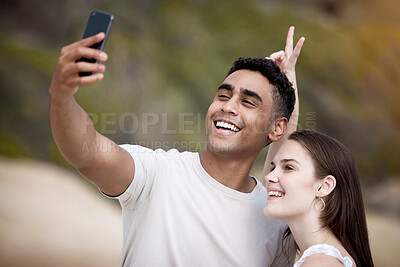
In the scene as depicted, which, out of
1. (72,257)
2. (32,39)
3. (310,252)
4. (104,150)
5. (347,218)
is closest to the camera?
(104,150)

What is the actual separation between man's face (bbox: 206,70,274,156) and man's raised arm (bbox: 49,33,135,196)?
0.45m

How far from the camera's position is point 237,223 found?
1.96m

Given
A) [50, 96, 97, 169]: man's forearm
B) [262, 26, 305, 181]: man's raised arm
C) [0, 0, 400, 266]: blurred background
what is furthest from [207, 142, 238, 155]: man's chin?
[0, 0, 400, 266]: blurred background

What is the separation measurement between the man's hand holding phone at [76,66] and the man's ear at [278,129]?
1046mm

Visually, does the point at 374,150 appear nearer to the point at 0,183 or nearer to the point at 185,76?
the point at 185,76

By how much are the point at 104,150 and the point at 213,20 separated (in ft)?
12.8

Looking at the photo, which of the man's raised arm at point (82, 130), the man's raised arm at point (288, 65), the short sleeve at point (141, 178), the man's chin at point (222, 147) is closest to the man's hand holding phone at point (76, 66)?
the man's raised arm at point (82, 130)

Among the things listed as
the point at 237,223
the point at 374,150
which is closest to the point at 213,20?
the point at 374,150

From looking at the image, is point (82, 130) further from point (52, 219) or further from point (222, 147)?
point (52, 219)

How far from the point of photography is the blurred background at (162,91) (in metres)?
4.75

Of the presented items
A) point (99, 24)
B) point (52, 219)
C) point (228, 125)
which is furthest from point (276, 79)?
point (52, 219)

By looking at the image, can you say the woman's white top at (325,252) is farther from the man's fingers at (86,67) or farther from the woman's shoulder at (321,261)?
the man's fingers at (86,67)

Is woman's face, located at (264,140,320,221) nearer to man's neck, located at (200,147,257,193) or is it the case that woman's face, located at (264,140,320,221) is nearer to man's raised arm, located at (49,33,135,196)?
man's neck, located at (200,147,257,193)

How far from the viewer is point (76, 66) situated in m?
1.32
